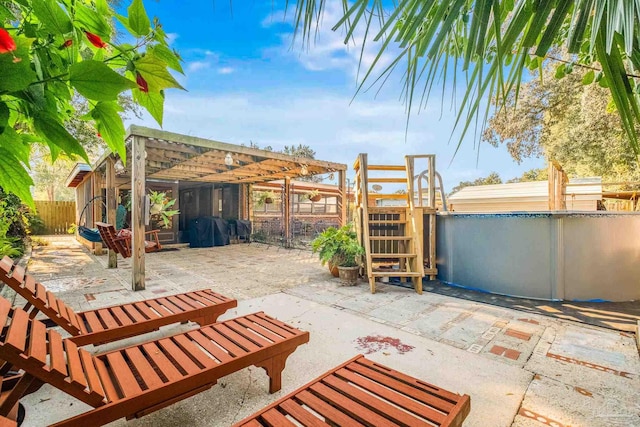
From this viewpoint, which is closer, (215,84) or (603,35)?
(603,35)

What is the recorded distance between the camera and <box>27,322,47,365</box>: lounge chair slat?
53.4 inches

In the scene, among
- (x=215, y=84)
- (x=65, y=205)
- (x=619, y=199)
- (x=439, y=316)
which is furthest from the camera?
(x=65, y=205)

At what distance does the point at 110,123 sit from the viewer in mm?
643

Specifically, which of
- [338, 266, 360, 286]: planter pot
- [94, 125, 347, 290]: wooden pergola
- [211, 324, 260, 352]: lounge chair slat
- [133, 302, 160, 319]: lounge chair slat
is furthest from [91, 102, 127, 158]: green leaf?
[338, 266, 360, 286]: planter pot

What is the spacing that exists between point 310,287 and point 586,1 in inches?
179

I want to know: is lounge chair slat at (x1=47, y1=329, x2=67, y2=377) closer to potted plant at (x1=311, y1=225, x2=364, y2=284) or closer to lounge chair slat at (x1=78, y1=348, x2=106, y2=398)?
lounge chair slat at (x1=78, y1=348, x2=106, y2=398)

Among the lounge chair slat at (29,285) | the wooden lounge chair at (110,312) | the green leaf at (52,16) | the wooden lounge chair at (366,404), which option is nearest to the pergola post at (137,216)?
the wooden lounge chair at (110,312)

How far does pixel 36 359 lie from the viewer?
1316 millimetres

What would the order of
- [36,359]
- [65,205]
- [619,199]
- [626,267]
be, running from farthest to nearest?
1. [65,205]
2. [619,199]
3. [626,267]
4. [36,359]

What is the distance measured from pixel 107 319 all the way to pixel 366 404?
2329 mm

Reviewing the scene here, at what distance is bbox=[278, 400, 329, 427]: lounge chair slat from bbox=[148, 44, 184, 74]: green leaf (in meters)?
1.54

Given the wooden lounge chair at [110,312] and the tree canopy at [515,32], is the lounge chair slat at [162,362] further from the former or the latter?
the tree canopy at [515,32]

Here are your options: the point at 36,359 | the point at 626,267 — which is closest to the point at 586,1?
the point at 36,359

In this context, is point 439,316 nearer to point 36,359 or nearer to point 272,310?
point 272,310
